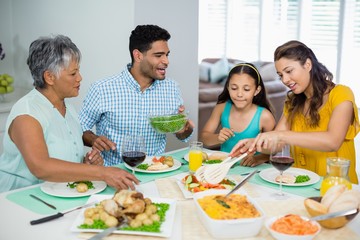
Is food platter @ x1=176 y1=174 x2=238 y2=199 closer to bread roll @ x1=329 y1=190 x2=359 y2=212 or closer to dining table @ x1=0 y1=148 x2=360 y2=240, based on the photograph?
dining table @ x1=0 y1=148 x2=360 y2=240

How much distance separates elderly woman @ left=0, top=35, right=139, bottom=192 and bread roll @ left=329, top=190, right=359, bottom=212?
72cm

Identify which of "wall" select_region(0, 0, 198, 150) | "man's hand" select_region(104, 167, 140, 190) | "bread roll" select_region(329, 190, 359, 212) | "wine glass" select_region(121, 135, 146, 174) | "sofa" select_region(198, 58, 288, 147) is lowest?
"sofa" select_region(198, 58, 288, 147)

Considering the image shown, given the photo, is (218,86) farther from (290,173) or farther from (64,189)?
(64,189)

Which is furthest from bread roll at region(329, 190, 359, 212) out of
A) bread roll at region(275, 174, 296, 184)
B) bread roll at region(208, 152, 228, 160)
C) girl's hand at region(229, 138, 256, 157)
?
bread roll at region(208, 152, 228, 160)

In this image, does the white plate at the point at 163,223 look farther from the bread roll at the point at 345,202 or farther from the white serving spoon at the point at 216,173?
the bread roll at the point at 345,202

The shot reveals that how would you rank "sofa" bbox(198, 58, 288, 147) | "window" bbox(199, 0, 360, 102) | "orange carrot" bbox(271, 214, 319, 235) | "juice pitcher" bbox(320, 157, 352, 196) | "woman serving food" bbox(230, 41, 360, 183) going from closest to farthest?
"orange carrot" bbox(271, 214, 319, 235) < "juice pitcher" bbox(320, 157, 352, 196) < "woman serving food" bbox(230, 41, 360, 183) < "sofa" bbox(198, 58, 288, 147) < "window" bbox(199, 0, 360, 102)

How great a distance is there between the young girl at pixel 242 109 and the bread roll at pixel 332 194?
1034 millimetres

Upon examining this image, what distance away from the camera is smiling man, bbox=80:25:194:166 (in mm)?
2557

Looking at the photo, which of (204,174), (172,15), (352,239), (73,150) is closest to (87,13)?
(172,15)

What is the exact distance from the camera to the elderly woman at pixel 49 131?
1.70 meters

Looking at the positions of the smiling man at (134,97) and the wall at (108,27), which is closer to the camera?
the smiling man at (134,97)

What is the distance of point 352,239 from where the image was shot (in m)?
1.34

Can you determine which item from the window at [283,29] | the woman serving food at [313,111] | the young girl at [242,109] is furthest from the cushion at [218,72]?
the woman serving food at [313,111]

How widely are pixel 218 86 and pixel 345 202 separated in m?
4.57
